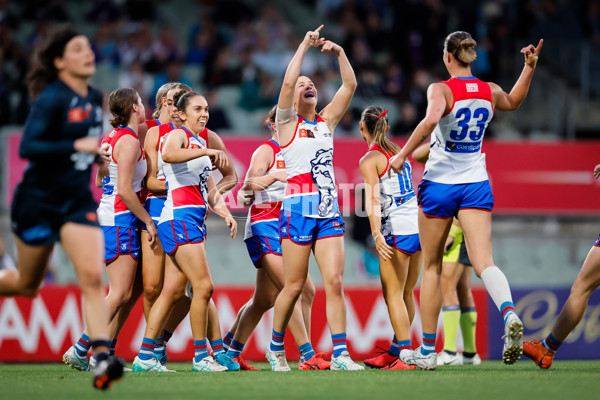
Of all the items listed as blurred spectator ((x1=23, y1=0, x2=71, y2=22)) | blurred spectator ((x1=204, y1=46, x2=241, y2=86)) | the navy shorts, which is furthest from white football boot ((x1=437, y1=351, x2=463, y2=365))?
blurred spectator ((x1=23, y1=0, x2=71, y2=22))

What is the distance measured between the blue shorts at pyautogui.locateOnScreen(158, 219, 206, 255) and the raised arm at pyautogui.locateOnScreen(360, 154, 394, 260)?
1624 millimetres

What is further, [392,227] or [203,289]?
[392,227]

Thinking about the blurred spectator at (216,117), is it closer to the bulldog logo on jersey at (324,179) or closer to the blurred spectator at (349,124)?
the blurred spectator at (349,124)

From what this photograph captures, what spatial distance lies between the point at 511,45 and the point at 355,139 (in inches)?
187

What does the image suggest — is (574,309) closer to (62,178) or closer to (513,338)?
(513,338)

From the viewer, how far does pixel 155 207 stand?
7.84 m

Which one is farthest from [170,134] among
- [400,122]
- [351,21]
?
[351,21]

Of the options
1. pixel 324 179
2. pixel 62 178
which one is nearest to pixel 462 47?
pixel 324 179

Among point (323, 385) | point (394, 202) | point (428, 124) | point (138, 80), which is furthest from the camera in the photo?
point (138, 80)

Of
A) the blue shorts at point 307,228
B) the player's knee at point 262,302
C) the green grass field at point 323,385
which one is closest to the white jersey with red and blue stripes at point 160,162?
the blue shorts at point 307,228

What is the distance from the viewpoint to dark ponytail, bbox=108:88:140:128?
785cm

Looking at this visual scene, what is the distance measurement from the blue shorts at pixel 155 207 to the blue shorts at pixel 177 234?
0.37 meters

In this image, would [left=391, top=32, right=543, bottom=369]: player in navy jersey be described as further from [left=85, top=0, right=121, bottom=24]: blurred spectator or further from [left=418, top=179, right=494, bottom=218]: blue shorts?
[left=85, top=0, right=121, bottom=24]: blurred spectator

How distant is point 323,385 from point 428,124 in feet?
7.42
